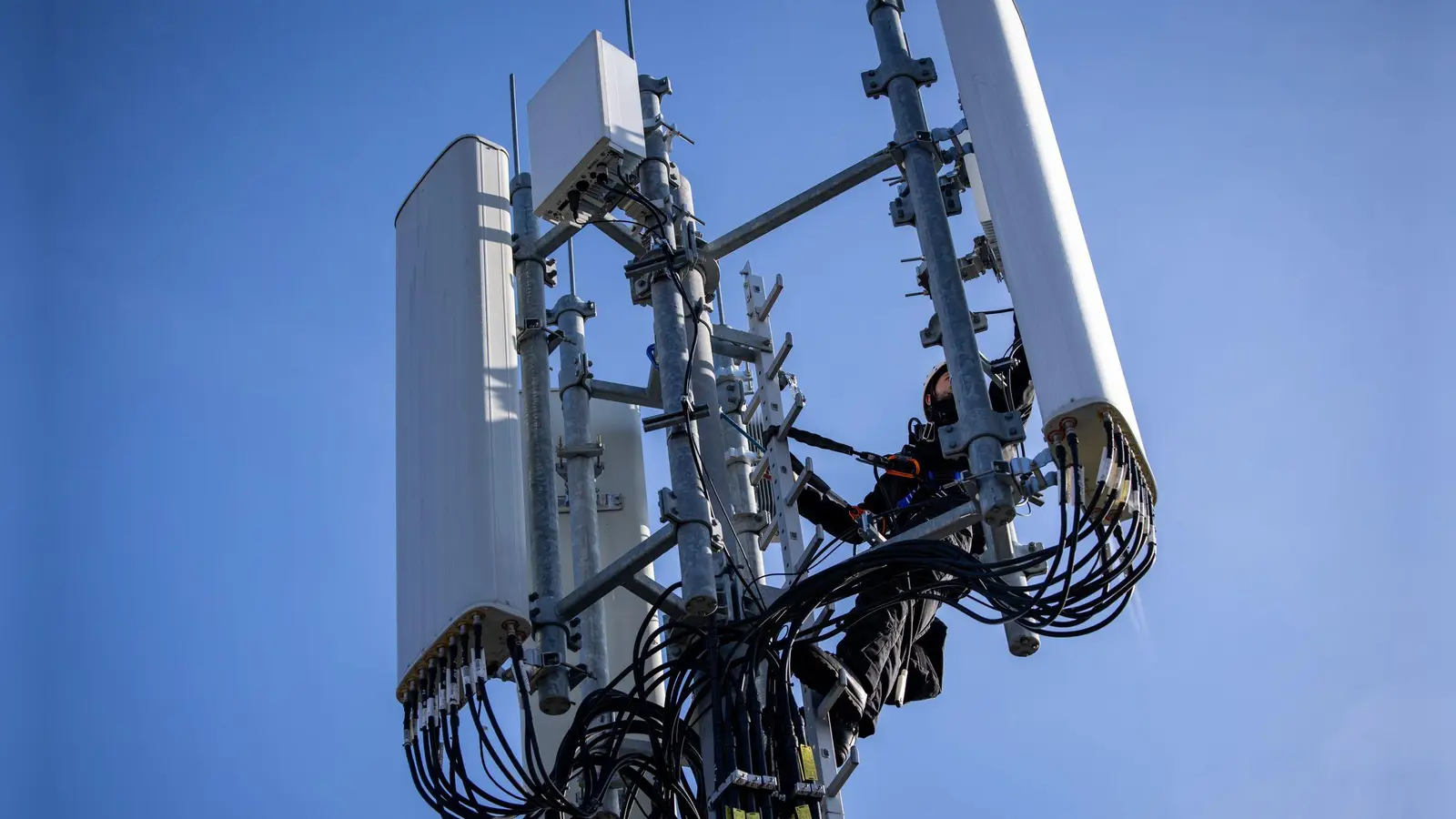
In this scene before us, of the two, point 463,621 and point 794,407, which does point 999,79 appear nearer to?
point 794,407

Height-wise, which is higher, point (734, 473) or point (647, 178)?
point (647, 178)

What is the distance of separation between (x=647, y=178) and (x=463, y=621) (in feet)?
8.03

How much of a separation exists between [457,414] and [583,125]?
1567 mm

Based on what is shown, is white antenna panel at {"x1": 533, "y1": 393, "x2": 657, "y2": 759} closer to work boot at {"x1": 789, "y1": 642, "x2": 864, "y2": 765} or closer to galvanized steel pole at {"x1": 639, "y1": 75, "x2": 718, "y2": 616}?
work boot at {"x1": 789, "y1": 642, "x2": 864, "y2": 765}

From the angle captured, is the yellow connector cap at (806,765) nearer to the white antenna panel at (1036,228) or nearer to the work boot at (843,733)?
the work boot at (843,733)

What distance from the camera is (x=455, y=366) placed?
7.05 metres

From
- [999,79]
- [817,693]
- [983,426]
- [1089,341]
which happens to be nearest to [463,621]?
[817,693]

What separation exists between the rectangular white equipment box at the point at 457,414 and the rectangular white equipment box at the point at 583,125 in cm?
43

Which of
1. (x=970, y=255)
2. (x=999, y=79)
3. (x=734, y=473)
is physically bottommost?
(x=734, y=473)

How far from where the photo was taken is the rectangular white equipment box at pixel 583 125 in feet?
23.5

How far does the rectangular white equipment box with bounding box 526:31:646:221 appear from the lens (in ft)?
23.5

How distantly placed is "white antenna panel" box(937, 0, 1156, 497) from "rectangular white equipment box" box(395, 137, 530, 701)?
7.95 ft

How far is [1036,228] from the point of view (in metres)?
6.18

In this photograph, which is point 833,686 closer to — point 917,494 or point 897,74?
point 917,494
